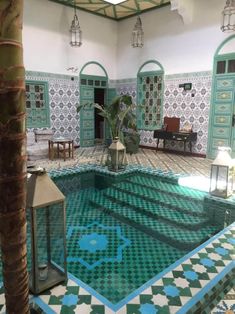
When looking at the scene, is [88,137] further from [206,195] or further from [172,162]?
[206,195]

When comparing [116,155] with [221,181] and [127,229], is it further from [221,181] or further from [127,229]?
[127,229]

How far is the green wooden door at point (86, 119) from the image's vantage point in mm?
9789

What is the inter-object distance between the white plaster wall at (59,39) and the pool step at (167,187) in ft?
16.3

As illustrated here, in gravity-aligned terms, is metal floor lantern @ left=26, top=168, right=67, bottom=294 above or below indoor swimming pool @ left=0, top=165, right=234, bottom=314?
above

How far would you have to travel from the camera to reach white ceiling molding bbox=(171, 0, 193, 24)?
25.0ft

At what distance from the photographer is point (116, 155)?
6090 mm

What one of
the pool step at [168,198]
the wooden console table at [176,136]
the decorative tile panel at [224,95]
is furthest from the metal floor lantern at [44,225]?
the decorative tile panel at [224,95]

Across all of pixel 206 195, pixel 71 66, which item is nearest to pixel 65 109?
pixel 71 66

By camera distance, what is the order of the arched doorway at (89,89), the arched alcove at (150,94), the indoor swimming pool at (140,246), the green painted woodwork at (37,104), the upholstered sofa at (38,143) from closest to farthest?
the indoor swimming pool at (140,246), the upholstered sofa at (38,143), the green painted woodwork at (37,104), the arched alcove at (150,94), the arched doorway at (89,89)

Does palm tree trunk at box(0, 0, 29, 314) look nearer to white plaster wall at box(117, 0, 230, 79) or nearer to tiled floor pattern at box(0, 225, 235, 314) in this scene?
tiled floor pattern at box(0, 225, 235, 314)

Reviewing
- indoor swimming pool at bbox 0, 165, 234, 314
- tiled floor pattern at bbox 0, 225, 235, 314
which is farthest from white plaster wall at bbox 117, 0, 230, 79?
tiled floor pattern at bbox 0, 225, 235, 314

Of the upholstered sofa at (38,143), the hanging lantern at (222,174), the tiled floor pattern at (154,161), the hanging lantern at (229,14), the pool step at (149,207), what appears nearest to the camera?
the pool step at (149,207)

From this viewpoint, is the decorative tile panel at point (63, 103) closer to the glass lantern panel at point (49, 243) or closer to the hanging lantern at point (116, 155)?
the hanging lantern at point (116, 155)

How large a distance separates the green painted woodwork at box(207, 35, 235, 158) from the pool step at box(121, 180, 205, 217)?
3430mm
